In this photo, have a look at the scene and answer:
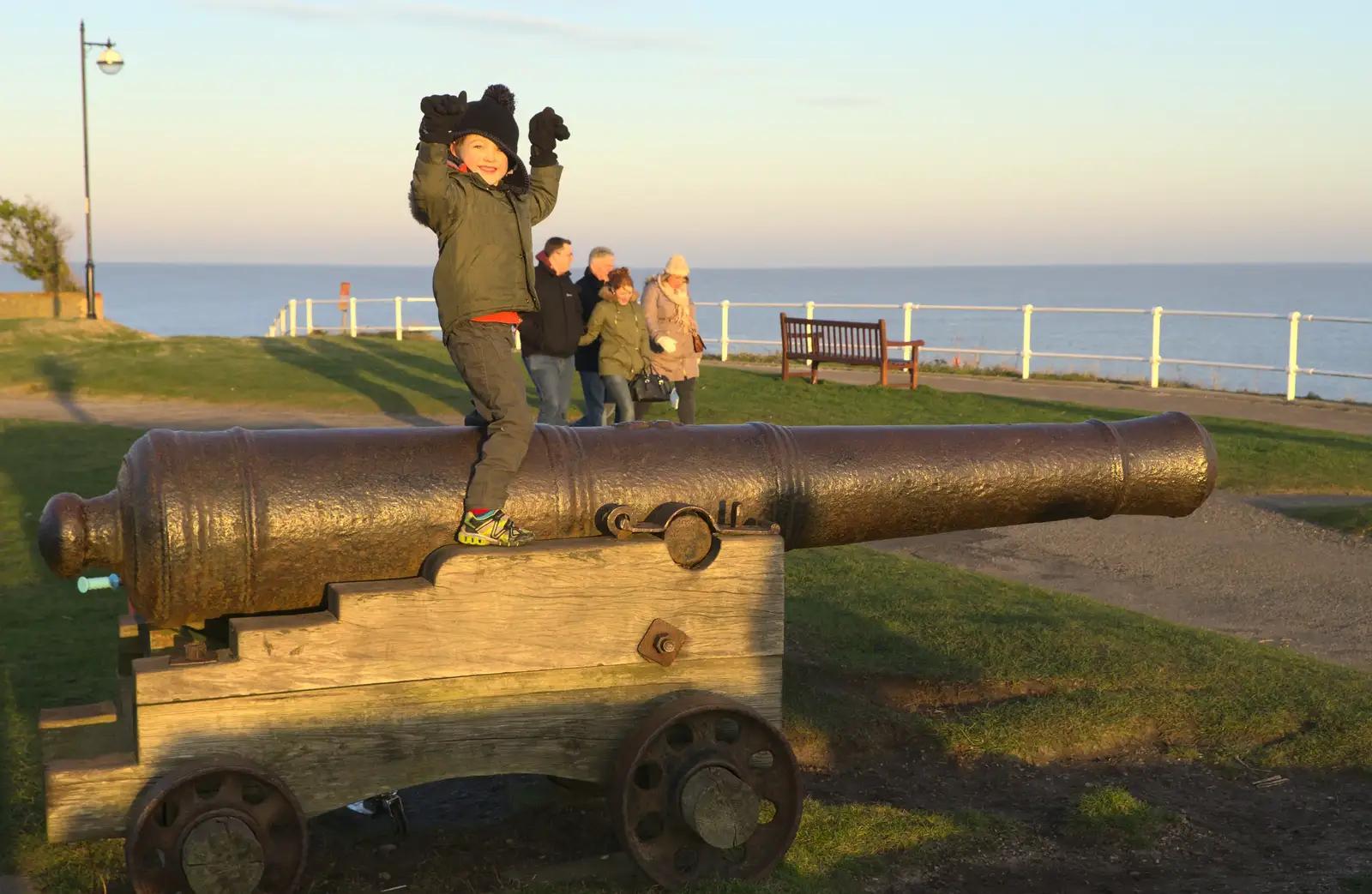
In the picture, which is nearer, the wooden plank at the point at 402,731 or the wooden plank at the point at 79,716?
the wooden plank at the point at 402,731

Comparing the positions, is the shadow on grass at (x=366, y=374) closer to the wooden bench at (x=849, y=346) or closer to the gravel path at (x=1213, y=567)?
the wooden bench at (x=849, y=346)

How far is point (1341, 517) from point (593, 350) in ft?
18.9

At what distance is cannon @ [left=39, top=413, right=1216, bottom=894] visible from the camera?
12.9 feet

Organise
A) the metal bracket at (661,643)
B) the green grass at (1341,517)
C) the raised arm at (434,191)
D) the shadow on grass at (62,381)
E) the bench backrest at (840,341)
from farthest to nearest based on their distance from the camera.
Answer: the bench backrest at (840,341) → the shadow on grass at (62,381) → the green grass at (1341,517) → the metal bracket at (661,643) → the raised arm at (434,191)

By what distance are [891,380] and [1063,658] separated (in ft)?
44.3

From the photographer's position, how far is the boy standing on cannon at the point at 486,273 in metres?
4.23

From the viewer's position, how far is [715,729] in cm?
439

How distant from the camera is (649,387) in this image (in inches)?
432

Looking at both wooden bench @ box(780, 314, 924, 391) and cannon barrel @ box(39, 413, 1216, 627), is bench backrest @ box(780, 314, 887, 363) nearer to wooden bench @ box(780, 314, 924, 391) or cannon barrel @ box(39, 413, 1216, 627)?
wooden bench @ box(780, 314, 924, 391)

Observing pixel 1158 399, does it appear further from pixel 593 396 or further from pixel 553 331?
pixel 553 331

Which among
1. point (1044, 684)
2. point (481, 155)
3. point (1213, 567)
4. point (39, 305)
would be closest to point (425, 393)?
point (1213, 567)

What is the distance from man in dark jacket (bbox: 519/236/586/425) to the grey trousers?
5.97 meters

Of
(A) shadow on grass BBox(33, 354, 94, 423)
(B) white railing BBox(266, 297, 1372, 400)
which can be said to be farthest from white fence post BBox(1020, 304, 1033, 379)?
Result: (A) shadow on grass BBox(33, 354, 94, 423)

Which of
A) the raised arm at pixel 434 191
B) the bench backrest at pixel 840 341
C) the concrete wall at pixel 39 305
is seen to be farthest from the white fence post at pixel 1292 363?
the concrete wall at pixel 39 305
